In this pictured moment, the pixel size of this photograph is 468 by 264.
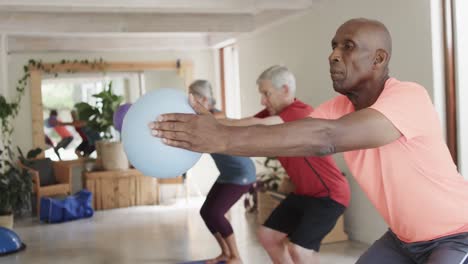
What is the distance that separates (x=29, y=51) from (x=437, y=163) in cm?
779

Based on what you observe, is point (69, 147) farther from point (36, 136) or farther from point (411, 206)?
point (411, 206)

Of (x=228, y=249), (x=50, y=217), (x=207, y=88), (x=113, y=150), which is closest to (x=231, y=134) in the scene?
(x=207, y=88)

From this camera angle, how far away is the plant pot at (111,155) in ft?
26.8

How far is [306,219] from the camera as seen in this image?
3268 mm

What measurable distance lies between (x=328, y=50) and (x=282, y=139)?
14.5 ft

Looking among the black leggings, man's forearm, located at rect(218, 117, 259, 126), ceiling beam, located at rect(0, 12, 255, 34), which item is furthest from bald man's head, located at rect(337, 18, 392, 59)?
ceiling beam, located at rect(0, 12, 255, 34)

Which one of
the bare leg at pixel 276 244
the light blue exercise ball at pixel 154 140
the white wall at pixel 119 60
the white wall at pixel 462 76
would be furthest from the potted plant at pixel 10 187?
the light blue exercise ball at pixel 154 140

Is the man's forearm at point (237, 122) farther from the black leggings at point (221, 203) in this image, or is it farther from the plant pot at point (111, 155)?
the plant pot at point (111, 155)

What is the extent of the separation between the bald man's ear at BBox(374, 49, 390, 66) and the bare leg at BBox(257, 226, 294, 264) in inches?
70.7

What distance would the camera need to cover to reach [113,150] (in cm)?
818

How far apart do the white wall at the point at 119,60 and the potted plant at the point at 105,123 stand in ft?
2.84

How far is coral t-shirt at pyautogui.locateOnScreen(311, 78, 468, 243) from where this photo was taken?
1.69 metres

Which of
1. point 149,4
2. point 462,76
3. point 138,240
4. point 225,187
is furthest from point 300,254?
point 149,4

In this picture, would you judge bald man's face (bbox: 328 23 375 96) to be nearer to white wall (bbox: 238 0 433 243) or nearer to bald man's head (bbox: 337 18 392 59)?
bald man's head (bbox: 337 18 392 59)
